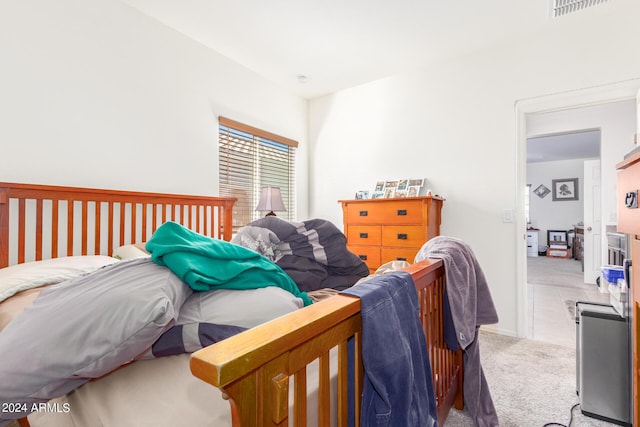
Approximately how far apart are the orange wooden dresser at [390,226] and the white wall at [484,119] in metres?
0.43

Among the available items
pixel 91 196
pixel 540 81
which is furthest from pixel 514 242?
pixel 91 196

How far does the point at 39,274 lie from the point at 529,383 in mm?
2691

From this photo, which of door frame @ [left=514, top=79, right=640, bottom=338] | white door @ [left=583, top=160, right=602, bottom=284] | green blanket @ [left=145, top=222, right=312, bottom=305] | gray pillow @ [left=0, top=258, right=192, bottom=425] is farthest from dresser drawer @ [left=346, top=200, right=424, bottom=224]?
white door @ [left=583, top=160, right=602, bottom=284]

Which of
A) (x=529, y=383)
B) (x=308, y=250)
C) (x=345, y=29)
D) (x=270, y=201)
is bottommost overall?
(x=529, y=383)

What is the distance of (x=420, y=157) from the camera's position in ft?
10.8

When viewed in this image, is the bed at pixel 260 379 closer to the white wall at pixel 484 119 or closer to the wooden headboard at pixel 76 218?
the wooden headboard at pixel 76 218

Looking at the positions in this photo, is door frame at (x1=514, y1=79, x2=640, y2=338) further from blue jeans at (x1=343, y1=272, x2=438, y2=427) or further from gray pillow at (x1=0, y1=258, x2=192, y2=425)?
A: gray pillow at (x1=0, y1=258, x2=192, y2=425)

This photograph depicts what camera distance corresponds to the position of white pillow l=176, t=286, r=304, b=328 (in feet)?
2.45

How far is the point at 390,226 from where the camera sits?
9.65 feet

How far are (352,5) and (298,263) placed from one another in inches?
77.9

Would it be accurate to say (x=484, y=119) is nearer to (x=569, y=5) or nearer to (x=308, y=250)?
(x=569, y=5)

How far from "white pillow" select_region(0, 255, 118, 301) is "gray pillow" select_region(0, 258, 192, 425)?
2.87ft

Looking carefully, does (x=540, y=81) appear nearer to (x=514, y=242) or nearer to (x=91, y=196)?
(x=514, y=242)

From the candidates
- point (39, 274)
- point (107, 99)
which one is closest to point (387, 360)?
point (39, 274)
